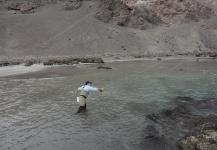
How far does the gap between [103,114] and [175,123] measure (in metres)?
3.61

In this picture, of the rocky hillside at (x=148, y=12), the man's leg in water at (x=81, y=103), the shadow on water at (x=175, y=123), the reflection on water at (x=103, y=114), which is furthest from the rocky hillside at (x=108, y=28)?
the shadow on water at (x=175, y=123)

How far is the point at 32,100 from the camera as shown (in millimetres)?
17000

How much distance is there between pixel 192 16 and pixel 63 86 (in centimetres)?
5763

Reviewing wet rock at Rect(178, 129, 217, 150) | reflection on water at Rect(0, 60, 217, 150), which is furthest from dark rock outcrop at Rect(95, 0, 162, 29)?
wet rock at Rect(178, 129, 217, 150)

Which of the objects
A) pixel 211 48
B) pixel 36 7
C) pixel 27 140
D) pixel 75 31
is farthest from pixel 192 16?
pixel 27 140

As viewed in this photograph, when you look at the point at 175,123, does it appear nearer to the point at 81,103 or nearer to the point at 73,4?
the point at 81,103

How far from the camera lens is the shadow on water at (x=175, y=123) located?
1030 cm

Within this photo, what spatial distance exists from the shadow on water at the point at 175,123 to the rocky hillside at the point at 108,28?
114 feet

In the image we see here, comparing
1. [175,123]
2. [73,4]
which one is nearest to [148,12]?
[73,4]

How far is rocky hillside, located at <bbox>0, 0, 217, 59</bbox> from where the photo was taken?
52.1 meters

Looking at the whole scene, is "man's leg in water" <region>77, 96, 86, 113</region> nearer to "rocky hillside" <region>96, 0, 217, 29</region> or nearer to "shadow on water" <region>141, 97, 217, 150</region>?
"shadow on water" <region>141, 97, 217, 150</region>

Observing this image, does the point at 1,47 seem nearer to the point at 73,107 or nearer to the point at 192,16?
the point at 73,107

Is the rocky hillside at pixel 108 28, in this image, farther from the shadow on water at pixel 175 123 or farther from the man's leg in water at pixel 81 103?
the shadow on water at pixel 175 123

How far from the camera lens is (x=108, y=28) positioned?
6147cm
